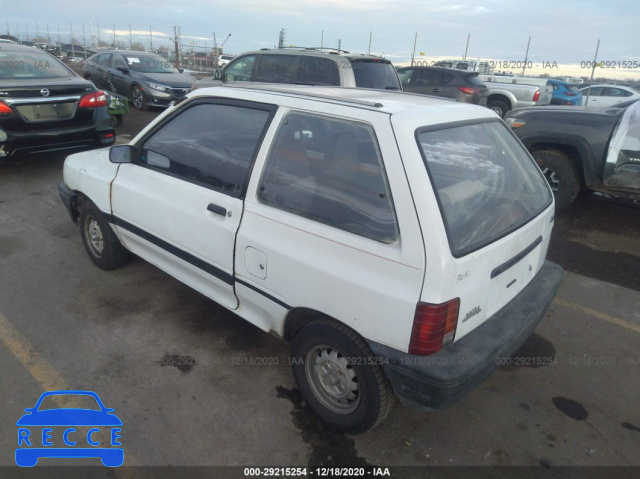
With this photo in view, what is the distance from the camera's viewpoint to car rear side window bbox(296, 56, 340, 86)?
7.55m

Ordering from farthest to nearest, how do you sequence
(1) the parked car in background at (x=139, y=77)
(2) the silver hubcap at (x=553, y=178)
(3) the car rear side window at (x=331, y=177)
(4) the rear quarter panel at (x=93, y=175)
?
(1) the parked car in background at (x=139, y=77), (2) the silver hubcap at (x=553, y=178), (4) the rear quarter panel at (x=93, y=175), (3) the car rear side window at (x=331, y=177)

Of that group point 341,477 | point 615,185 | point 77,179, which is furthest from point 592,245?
point 77,179

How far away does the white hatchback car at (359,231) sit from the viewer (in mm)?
2051

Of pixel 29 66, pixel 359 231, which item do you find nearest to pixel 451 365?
pixel 359 231

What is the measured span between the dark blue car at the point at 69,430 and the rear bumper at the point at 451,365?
4.75 ft

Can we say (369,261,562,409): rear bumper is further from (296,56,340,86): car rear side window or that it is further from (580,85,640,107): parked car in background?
(580,85,640,107): parked car in background

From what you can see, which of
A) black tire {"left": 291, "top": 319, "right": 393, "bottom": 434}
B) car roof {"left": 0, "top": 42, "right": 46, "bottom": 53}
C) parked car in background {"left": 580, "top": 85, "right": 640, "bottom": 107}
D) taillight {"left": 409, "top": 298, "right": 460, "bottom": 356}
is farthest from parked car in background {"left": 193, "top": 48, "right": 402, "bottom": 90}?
parked car in background {"left": 580, "top": 85, "right": 640, "bottom": 107}

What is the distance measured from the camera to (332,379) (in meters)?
2.46

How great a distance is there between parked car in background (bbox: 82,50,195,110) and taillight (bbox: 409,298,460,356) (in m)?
11.1

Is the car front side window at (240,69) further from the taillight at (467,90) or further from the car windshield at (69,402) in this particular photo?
the car windshield at (69,402)

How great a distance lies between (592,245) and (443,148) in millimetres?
3776

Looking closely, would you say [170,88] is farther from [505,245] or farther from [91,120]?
[505,245]

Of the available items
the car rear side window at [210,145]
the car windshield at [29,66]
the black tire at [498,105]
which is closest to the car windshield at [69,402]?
the car rear side window at [210,145]

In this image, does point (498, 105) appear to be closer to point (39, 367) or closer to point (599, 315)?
point (599, 315)
